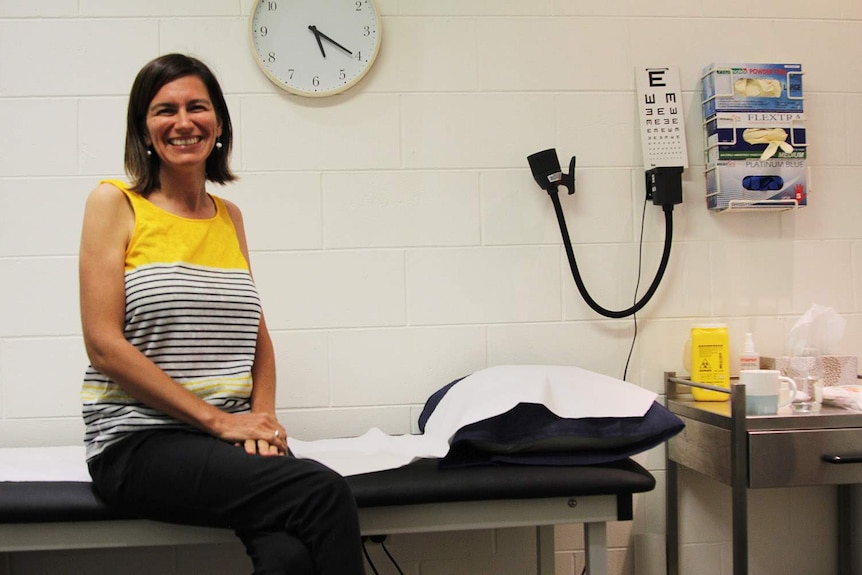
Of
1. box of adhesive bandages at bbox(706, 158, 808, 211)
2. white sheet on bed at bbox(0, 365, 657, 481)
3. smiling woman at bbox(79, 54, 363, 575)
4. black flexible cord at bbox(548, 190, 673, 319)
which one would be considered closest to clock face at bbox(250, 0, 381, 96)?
smiling woman at bbox(79, 54, 363, 575)

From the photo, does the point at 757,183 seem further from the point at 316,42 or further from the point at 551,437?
the point at 316,42

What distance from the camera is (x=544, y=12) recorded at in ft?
7.22

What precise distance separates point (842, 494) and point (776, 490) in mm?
191

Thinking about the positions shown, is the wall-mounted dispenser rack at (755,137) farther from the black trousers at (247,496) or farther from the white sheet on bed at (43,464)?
the white sheet on bed at (43,464)

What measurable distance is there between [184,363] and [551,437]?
747 millimetres

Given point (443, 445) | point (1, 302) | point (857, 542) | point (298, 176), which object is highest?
point (298, 176)

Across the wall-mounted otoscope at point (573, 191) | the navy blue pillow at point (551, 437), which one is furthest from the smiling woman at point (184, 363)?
the wall-mounted otoscope at point (573, 191)

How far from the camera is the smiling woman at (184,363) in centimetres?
132

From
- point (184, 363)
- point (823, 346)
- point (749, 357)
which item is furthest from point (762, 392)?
point (184, 363)

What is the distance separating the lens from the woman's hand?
1424 mm

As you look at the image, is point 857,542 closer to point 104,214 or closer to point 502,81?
point 502,81

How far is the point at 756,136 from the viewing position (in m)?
2.18

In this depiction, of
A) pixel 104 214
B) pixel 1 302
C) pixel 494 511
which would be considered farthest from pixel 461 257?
pixel 1 302

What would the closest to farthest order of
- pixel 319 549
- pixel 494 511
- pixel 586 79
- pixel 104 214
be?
pixel 319 549 → pixel 104 214 → pixel 494 511 → pixel 586 79
